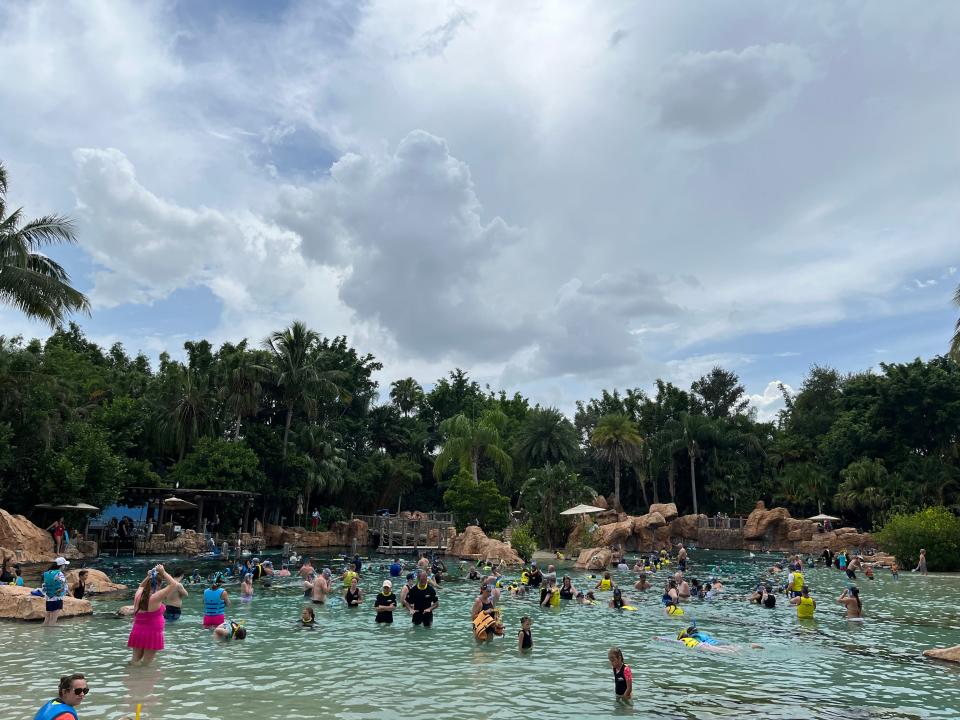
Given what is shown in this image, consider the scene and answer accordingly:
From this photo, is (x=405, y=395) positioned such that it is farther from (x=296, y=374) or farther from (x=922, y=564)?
(x=922, y=564)

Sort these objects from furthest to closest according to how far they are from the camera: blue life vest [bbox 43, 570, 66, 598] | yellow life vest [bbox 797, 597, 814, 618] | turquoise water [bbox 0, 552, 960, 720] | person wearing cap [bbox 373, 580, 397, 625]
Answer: yellow life vest [bbox 797, 597, 814, 618], person wearing cap [bbox 373, 580, 397, 625], blue life vest [bbox 43, 570, 66, 598], turquoise water [bbox 0, 552, 960, 720]

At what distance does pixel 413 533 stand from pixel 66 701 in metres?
42.4

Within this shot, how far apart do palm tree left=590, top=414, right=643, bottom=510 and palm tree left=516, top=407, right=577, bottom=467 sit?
8.20 feet

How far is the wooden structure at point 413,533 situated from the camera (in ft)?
151

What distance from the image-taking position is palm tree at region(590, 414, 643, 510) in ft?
201

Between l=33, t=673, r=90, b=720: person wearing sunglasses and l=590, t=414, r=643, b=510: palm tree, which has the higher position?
l=590, t=414, r=643, b=510: palm tree

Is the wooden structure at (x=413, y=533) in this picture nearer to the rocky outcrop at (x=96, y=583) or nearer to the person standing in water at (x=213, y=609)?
the rocky outcrop at (x=96, y=583)

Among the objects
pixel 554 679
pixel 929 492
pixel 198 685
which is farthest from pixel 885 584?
pixel 198 685

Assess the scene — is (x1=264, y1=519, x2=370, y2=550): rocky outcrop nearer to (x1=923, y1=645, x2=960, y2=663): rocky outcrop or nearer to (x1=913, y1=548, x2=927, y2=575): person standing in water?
(x1=913, y1=548, x2=927, y2=575): person standing in water

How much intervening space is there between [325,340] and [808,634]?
50.2m

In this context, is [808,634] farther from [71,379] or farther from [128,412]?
[71,379]

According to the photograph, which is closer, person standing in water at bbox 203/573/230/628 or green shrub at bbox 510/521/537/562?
person standing in water at bbox 203/573/230/628

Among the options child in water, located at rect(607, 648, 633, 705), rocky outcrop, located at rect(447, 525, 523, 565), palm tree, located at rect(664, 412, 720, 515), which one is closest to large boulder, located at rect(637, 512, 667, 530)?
palm tree, located at rect(664, 412, 720, 515)

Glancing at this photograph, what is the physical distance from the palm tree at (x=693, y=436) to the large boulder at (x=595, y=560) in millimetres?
26393
